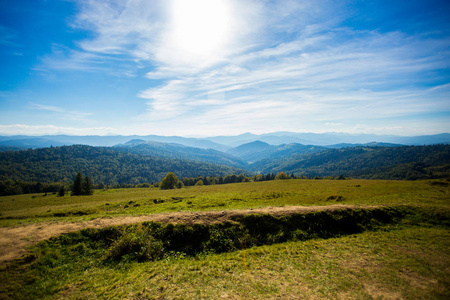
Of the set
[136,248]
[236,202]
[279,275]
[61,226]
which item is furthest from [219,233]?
[61,226]

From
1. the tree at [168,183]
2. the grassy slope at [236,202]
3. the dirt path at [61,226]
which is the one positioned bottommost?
the tree at [168,183]

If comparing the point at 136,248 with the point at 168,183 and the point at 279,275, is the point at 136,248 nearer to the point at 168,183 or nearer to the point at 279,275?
the point at 279,275

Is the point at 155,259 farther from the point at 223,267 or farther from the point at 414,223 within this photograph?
the point at 414,223

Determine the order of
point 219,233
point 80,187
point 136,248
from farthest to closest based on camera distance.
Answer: point 80,187 → point 219,233 → point 136,248

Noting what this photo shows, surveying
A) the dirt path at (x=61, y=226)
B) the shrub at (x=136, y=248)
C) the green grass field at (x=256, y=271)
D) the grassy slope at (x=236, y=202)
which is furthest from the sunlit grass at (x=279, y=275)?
the grassy slope at (x=236, y=202)

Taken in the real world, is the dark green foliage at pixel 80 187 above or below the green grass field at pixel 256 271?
below

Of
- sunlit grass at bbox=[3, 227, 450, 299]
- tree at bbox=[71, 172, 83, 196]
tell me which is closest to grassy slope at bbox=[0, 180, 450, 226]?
sunlit grass at bbox=[3, 227, 450, 299]

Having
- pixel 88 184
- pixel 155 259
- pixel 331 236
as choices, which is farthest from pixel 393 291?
pixel 88 184

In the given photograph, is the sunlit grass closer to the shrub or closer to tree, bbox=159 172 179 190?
the shrub

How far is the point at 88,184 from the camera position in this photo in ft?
206

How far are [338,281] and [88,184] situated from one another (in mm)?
77770

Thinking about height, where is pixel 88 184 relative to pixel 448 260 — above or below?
below

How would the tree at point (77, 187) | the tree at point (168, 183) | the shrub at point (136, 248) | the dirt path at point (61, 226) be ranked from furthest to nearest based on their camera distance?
the tree at point (168, 183) < the tree at point (77, 187) < the shrub at point (136, 248) < the dirt path at point (61, 226)

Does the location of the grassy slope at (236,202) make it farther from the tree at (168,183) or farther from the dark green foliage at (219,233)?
the tree at (168,183)
